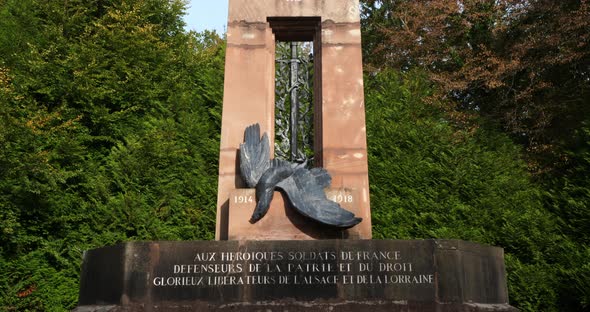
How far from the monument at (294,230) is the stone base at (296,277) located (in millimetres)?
11

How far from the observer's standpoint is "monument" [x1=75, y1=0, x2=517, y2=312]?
252 inches

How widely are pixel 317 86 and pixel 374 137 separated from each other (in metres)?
6.04

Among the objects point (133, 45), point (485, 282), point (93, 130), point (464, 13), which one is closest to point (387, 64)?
point (464, 13)

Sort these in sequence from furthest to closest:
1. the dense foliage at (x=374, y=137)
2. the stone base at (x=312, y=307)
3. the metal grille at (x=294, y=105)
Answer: the dense foliage at (x=374, y=137)
the metal grille at (x=294, y=105)
the stone base at (x=312, y=307)

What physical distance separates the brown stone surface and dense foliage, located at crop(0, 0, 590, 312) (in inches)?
200

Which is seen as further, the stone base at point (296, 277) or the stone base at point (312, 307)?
the stone base at point (296, 277)

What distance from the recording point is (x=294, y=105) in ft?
32.8

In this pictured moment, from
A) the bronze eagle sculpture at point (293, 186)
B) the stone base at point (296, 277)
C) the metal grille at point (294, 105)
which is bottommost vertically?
the stone base at point (296, 277)

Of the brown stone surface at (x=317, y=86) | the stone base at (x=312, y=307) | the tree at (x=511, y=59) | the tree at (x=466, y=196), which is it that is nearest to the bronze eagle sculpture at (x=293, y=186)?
the brown stone surface at (x=317, y=86)

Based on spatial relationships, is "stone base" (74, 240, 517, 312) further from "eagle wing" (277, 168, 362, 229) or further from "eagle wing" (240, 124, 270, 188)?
"eagle wing" (240, 124, 270, 188)

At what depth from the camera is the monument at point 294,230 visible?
640 centimetres

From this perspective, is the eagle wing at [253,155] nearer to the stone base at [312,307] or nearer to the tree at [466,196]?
the stone base at [312,307]

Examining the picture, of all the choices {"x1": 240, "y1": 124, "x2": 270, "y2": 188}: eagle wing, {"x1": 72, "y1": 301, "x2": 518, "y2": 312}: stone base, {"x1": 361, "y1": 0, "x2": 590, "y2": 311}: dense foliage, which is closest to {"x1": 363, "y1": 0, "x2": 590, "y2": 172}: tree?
{"x1": 361, "y1": 0, "x2": 590, "y2": 311}: dense foliage

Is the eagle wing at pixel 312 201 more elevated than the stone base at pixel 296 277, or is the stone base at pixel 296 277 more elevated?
the eagle wing at pixel 312 201
